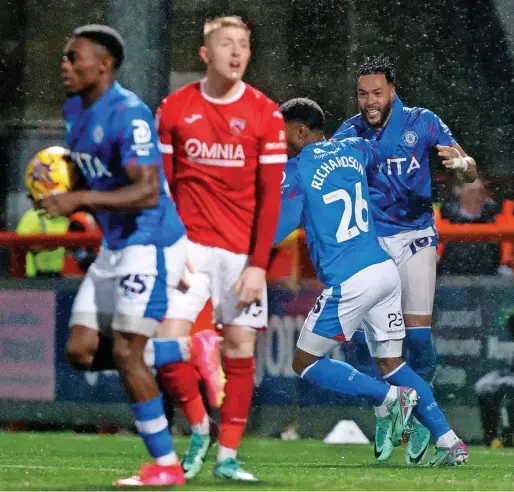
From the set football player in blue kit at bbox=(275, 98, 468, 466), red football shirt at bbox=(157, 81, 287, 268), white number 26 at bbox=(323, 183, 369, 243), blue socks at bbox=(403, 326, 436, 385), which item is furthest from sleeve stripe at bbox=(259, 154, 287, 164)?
blue socks at bbox=(403, 326, 436, 385)

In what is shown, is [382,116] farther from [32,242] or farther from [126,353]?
[126,353]

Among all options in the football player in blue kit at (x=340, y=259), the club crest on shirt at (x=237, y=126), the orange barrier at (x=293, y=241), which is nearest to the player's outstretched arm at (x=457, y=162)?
the football player in blue kit at (x=340, y=259)

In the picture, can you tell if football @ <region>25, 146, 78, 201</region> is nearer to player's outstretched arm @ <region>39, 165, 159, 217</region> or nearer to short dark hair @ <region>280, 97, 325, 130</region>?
player's outstretched arm @ <region>39, 165, 159, 217</region>

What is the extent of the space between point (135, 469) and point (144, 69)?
154 inches

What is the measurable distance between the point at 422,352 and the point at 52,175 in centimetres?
320

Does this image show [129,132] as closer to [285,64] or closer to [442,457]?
[442,457]

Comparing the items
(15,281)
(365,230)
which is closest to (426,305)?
(365,230)

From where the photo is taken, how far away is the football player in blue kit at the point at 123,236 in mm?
6547

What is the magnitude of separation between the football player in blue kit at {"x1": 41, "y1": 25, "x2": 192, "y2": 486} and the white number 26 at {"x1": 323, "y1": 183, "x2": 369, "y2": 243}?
6.01 ft

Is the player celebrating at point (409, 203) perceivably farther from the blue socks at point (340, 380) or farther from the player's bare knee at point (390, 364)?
the blue socks at point (340, 380)

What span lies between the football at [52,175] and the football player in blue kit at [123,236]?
105 millimetres

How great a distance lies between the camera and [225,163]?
716cm

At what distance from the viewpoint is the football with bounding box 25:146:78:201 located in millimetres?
6832

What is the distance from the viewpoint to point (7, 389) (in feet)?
35.9
